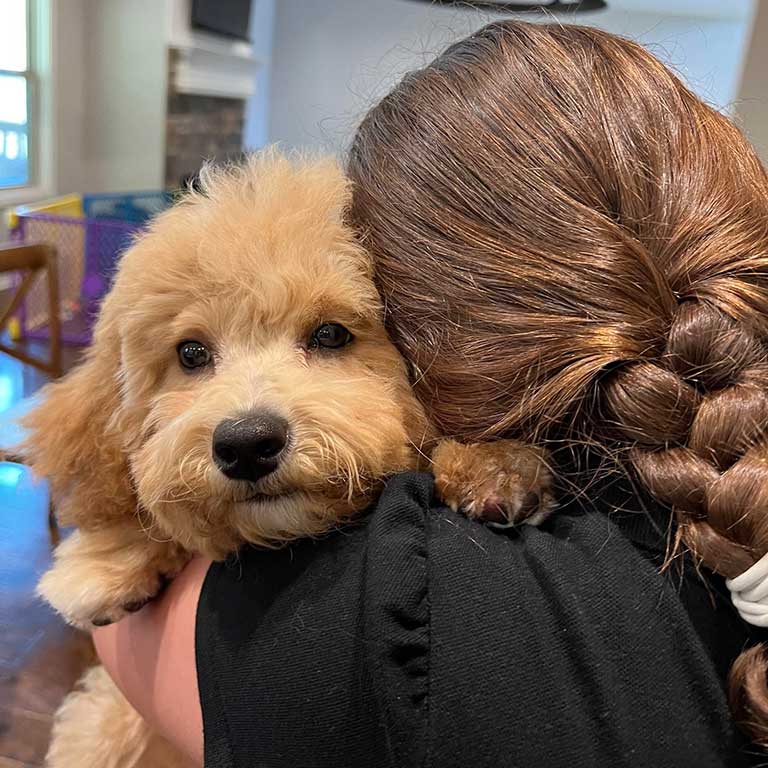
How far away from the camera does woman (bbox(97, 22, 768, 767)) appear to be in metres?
0.61

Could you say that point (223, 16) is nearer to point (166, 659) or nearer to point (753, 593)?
point (166, 659)

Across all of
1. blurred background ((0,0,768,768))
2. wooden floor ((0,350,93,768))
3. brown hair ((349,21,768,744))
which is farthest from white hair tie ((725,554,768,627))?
wooden floor ((0,350,93,768))

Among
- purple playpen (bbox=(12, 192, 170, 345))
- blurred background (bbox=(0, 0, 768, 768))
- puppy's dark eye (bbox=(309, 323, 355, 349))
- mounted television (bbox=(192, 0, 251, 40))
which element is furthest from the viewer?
mounted television (bbox=(192, 0, 251, 40))

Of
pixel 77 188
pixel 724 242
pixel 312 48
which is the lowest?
pixel 77 188

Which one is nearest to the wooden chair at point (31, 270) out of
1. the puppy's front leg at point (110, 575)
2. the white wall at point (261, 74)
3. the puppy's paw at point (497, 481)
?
the puppy's front leg at point (110, 575)

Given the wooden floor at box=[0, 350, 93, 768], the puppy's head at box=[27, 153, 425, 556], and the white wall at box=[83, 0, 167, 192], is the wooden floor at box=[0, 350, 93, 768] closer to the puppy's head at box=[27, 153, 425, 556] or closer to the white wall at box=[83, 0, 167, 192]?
the puppy's head at box=[27, 153, 425, 556]

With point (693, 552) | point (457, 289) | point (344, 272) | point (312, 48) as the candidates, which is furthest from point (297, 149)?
point (312, 48)

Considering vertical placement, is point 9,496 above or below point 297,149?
below

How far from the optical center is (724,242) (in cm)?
74

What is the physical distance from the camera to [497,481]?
31.0 inches

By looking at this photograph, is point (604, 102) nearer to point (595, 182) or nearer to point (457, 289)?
point (595, 182)

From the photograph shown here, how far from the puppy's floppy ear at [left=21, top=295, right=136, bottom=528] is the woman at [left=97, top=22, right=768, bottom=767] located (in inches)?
9.3

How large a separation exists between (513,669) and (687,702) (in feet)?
0.48

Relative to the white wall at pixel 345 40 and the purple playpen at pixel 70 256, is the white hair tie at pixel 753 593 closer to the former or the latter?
the purple playpen at pixel 70 256
